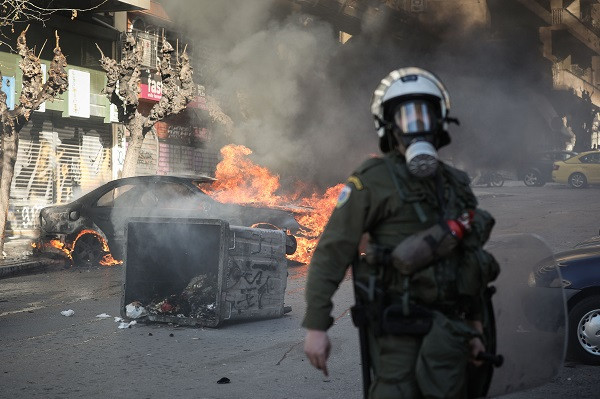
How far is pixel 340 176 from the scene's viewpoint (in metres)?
21.1

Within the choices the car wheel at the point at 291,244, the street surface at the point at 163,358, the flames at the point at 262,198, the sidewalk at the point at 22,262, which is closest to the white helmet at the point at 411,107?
the street surface at the point at 163,358

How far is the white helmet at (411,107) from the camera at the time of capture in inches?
103

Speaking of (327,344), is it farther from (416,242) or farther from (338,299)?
(338,299)

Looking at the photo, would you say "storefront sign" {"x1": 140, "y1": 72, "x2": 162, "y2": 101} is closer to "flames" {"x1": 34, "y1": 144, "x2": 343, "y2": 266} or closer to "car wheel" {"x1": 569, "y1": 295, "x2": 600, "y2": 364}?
"flames" {"x1": 34, "y1": 144, "x2": 343, "y2": 266}

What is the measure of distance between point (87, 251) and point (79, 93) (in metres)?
8.12

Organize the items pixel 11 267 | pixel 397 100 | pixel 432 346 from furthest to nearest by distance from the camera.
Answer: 1. pixel 11 267
2. pixel 397 100
3. pixel 432 346

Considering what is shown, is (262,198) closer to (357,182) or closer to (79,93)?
(79,93)

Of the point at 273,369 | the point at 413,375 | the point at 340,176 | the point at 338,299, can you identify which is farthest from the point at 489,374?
the point at 340,176

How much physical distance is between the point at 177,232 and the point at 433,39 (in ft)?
59.8

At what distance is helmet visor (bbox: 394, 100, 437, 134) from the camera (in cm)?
261

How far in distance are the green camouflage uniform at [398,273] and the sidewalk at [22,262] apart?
35.3 ft

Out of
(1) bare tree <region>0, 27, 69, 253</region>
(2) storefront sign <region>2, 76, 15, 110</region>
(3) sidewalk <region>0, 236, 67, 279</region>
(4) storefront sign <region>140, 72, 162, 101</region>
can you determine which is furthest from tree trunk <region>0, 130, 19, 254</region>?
(4) storefront sign <region>140, 72, 162, 101</region>

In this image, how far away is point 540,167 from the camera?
28734 millimetres

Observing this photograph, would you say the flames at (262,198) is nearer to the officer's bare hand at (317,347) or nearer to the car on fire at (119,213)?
the car on fire at (119,213)
